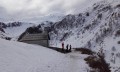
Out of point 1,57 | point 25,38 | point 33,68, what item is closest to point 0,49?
point 1,57

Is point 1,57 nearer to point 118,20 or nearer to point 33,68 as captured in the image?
point 33,68

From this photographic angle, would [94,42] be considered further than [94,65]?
Yes

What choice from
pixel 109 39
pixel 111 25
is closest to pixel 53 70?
pixel 109 39

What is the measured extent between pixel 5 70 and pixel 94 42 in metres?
103

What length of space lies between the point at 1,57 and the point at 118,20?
115563 mm

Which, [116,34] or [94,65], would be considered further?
[116,34]

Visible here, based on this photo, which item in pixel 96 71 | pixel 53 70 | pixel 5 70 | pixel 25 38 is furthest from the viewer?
pixel 25 38

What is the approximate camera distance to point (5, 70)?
18.5m

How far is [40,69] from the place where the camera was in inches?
836

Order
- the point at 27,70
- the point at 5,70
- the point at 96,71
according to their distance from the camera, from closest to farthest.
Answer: the point at 5,70 → the point at 27,70 → the point at 96,71

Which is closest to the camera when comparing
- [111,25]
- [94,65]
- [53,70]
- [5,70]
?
[5,70]

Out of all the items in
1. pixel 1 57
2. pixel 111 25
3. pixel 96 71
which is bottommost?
pixel 96 71

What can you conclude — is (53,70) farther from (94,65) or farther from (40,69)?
(94,65)

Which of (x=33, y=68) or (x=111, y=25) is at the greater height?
(x=111, y=25)
